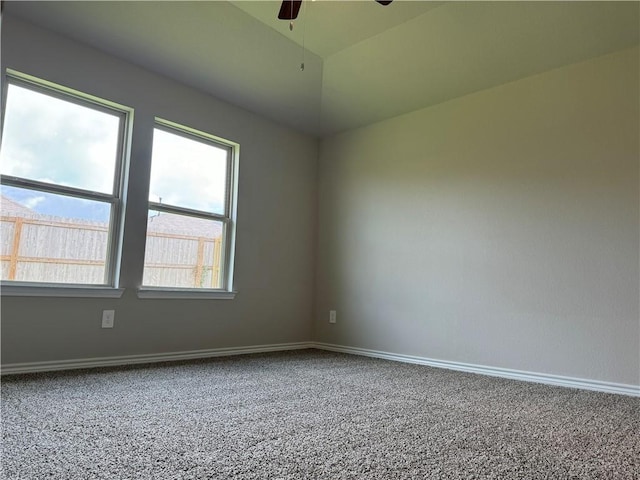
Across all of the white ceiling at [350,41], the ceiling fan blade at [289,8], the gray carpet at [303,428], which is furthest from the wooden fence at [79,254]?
the ceiling fan blade at [289,8]

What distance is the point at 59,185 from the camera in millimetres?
2754

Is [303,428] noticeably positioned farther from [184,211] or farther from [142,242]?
[184,211]

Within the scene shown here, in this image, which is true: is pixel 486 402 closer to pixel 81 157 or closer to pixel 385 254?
pixel 385 254

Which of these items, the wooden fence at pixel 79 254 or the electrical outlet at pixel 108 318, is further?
the electrical outlet at pixel 108 318

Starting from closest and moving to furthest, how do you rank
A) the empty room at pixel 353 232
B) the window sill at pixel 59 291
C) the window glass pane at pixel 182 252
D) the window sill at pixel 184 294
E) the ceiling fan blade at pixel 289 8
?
the ceiling fan blade at pixel 289 8, the empty room at pixel 353 232, the window sill at pixel 59 291, the window sill at pixel 184 294, the window glass pane at pixel 182 252

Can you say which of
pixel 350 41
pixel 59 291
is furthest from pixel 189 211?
pixel 350 41

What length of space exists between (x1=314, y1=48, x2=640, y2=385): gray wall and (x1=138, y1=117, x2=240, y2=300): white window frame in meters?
1.00

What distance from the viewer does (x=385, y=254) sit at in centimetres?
377

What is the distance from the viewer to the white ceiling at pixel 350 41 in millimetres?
2590

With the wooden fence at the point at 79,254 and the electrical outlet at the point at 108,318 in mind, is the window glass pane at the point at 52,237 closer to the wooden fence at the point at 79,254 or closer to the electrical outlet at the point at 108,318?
the wooden fence at the point at 79,254

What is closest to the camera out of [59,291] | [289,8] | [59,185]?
[289,8]

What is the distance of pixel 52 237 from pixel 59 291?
0.36 m

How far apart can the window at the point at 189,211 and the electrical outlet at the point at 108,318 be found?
300mm

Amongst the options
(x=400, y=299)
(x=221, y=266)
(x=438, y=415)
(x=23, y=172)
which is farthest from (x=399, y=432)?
(x=23, y=172)
